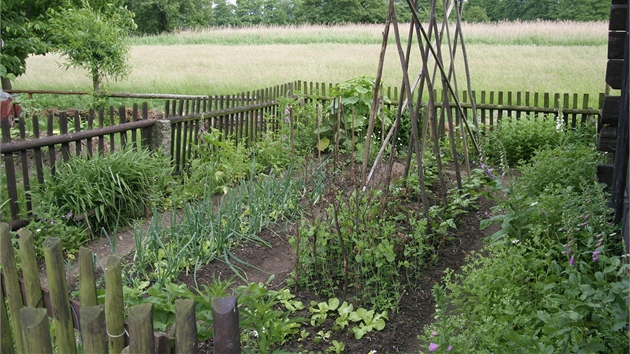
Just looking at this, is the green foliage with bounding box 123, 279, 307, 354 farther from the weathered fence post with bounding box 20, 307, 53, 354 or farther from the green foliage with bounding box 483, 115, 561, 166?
the green foliage with bounding box 483, 115, 561, 166

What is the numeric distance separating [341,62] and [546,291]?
19.4m

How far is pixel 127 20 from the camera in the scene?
15812 millimetres

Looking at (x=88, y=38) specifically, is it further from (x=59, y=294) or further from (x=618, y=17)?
(x=59, y=294)

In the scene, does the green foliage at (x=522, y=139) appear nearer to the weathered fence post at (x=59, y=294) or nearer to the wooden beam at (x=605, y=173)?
the wooden beam at (x=605, y=173)

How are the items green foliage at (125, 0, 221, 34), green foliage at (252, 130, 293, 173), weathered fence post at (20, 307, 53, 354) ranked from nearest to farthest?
weathered fence post at (20, 307, 53, 354) → green foliage at (252, 130, 293, 173) → green foliage at (125, 0, 221, 34)

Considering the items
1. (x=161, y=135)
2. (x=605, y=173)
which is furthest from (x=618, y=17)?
(x=161, y=135)

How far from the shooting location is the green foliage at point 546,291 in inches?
98.9

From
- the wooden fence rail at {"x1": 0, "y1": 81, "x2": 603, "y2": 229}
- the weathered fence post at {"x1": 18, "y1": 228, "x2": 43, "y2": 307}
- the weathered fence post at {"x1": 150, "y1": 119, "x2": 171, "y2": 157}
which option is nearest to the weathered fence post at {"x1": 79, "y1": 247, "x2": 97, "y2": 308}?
the weathered fence post at {"x1": 18, "y1": 228, "x2": 43, "y2": 307}

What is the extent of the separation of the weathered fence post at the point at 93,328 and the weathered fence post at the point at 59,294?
41 centimetres

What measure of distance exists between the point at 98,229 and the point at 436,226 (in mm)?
3231

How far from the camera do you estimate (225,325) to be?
183cm

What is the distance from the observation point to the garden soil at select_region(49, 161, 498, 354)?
11.8 feet

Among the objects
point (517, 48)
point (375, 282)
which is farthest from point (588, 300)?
point (517, 48)

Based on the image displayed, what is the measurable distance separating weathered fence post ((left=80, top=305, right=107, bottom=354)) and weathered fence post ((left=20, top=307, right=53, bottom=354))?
0.21 meters
